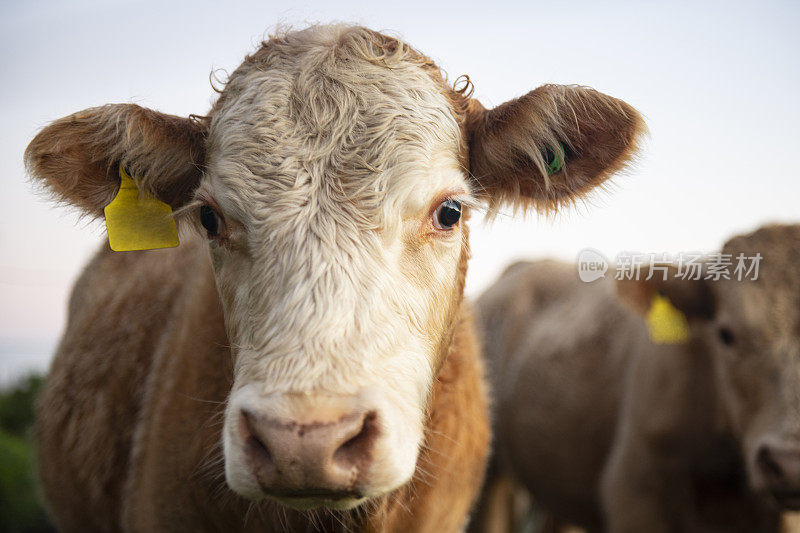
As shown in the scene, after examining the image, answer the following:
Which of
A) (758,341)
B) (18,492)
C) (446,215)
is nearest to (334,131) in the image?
(446,215)

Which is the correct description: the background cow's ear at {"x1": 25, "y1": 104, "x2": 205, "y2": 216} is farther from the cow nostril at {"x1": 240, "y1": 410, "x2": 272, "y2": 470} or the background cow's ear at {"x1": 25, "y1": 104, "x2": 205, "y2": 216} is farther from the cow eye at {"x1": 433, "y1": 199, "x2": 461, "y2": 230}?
the cow nostril at {"x1": 240, "y1": 410, "x2": 272, "y2": 470}

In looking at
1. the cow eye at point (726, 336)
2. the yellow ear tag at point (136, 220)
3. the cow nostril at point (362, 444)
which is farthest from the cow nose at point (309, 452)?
the cow eye at point (726, 336)

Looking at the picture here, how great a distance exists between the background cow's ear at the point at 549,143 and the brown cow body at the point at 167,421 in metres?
0.72

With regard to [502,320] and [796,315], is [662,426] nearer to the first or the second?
[796,315]

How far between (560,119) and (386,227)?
881mm

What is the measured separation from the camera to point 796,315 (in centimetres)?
352

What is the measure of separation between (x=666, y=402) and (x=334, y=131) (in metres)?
3.13

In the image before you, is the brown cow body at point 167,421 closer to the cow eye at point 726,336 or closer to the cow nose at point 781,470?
the cow nose at point 781,470

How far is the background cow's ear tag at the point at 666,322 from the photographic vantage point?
13.5 feet

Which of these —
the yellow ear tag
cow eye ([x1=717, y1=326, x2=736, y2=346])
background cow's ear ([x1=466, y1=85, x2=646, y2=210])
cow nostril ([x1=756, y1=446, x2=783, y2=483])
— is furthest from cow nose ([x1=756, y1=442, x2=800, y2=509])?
the yellow ear tag

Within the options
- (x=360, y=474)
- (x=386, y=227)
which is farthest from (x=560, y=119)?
(x=360, y=474)

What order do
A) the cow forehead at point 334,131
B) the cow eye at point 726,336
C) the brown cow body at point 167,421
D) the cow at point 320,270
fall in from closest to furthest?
the cow at point 320,270 < the cow forehead at point 334,131 < the brown cow body at point 167,421 < the cow eye at point 726,336

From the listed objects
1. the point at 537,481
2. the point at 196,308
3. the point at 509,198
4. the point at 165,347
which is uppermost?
the point at 509,198

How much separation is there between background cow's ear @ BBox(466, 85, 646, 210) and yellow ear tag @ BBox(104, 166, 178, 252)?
4.18 ft
